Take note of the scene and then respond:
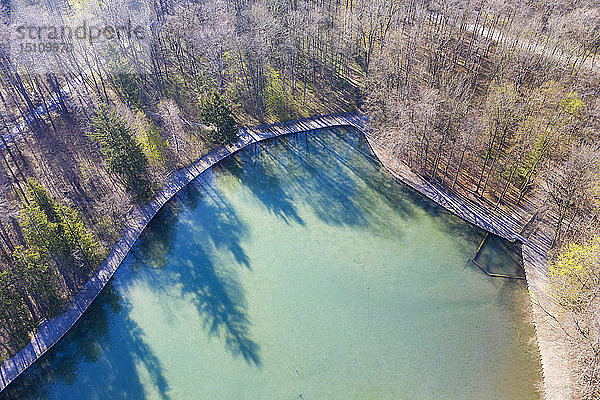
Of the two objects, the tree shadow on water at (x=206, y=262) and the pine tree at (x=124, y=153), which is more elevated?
the pine tree at (x=124, y=153)

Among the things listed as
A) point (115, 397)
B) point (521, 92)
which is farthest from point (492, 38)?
point (115, 397)

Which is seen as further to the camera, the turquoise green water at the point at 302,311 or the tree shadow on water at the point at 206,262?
the tree shadow on water at the point at 206,262

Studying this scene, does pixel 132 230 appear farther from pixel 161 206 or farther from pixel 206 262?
pixel 206 262

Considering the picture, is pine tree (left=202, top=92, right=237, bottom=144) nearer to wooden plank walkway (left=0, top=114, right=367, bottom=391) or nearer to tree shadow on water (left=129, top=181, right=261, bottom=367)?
wooden plank walkway (left=0, top=114, right=367, bottom=391)

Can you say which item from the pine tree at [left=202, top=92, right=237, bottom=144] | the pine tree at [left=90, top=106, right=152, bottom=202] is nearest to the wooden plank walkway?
the pine tree at [left=202, top=92, right=237, bottom=144]

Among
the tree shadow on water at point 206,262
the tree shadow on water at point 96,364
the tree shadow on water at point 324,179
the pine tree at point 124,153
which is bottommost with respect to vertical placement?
the tree shadow on water at point 96,364

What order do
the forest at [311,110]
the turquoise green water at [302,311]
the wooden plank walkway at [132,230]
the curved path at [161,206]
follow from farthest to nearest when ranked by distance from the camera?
the forest at [311,110]
the curved path at [161,206]
the wooden plank walkway at [132,230]
the turquoise green water at [302,311]

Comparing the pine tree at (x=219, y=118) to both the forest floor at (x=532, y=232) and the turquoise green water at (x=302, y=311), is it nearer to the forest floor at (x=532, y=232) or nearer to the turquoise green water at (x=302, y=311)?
the turquoise green water at (x=302, y=311)

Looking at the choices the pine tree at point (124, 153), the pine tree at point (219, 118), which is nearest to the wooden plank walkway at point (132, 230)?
the pine tree at point (219, 118)
